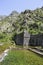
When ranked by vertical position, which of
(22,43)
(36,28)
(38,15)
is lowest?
(22,43)

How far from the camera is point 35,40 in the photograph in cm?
9225

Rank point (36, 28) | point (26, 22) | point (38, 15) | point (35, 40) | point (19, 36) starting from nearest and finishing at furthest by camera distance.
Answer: point (35, 40) < point (19, 36) < point (36, 28) < point (26, 22) < point (38, 15)

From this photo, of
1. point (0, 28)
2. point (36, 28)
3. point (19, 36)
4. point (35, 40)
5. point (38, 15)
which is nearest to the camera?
point (35, 40)

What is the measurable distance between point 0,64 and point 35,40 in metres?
72.3

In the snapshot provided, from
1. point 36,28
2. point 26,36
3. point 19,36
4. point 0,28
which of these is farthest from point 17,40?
point 0,28

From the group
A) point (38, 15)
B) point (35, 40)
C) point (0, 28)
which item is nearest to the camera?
point (35, 40)

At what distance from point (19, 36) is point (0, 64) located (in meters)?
79.9

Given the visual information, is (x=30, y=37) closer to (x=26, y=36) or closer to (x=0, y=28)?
(x=26, y=36)

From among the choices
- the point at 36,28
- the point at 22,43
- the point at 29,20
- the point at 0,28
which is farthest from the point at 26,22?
the point at 22,43

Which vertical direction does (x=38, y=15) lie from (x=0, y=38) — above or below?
above

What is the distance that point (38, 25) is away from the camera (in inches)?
4793

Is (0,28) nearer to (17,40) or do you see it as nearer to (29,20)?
(29,20)

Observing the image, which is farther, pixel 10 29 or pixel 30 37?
pixel 10 29

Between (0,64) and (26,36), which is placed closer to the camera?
(0,64)
